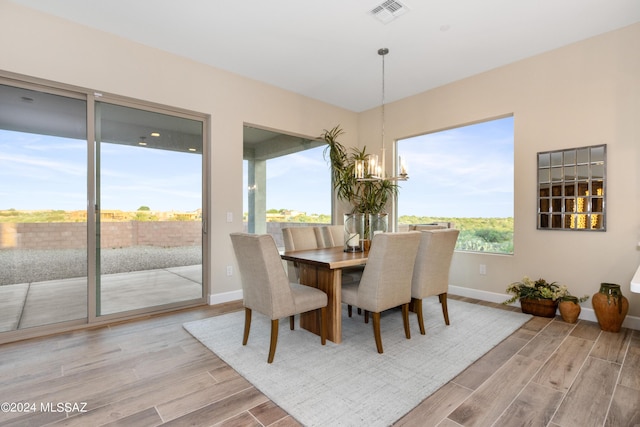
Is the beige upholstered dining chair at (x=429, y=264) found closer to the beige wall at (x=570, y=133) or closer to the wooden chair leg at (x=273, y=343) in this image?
the wooden chair leg at (x=273, y=343)

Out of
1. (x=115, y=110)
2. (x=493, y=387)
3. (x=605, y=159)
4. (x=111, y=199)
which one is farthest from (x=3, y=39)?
(x=605, y=159)

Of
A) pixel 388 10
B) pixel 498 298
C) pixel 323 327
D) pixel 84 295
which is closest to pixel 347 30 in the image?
pixel 388 10

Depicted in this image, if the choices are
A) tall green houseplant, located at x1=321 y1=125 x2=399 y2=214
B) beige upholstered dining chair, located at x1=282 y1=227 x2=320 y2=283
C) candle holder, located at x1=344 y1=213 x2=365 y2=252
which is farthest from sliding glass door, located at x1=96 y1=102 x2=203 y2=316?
tall green houseplant, located at x1=321 y1=125 x2=399 y2=214

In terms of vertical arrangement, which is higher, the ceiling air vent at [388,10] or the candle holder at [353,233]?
the ceiling air vent at [388,10]

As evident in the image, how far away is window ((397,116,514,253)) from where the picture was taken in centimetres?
403

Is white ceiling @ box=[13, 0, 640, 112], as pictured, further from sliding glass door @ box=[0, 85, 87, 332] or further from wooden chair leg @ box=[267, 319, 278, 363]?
wooden chair leg @ box=[267, 319, 278, 363]

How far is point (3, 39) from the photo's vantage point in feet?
8.66

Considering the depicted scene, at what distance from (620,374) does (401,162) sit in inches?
89.8

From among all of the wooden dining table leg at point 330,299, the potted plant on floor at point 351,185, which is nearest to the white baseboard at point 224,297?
the wooden dining table leg at point 330,299

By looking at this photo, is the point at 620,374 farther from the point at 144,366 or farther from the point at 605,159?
the point at 144,366

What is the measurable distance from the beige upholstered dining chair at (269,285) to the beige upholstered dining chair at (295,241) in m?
0.84

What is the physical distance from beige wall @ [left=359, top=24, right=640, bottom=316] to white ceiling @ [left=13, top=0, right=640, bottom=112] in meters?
0.20

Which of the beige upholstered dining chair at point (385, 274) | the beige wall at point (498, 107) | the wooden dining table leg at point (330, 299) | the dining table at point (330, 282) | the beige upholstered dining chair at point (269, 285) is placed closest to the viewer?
the beige upholstered dining chair at point (269, 285)

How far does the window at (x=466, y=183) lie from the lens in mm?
4027
